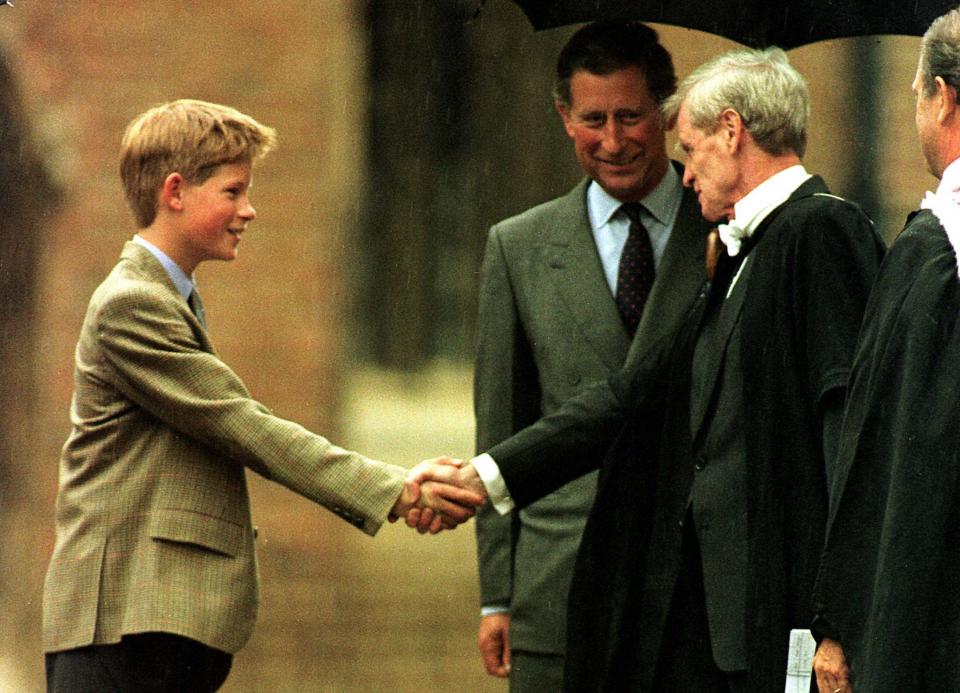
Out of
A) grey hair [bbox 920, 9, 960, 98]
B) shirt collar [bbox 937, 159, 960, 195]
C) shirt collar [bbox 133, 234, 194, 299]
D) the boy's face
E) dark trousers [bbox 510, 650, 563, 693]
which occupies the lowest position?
dark trousers [bbox 510, 650, 563, 693]

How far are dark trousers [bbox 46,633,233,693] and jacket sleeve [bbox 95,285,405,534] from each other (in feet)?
1.57

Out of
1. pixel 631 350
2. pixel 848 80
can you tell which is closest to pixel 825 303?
pixel 631 350

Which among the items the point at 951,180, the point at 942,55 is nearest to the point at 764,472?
the point at 951,180

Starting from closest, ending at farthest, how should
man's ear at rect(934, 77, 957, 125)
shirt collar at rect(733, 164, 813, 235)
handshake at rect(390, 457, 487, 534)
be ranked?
man's ear at rect(934, 77, 957, 125)
shirt collar at rect(733, 164, 813, 235)
handshake at rect(390, 457, 487, 534)

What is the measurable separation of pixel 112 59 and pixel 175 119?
4336mm

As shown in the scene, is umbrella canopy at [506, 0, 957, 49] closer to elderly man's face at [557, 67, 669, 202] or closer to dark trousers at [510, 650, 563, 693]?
elderly man's face at [557, 67, 669, 202]

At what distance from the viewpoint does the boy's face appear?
5531mm

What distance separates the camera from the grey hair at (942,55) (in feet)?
15.0

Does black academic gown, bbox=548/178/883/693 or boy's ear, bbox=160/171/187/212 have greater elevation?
boy's ear, bbox=160/171/187/212

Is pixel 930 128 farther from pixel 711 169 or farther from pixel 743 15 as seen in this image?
pixel 743 15

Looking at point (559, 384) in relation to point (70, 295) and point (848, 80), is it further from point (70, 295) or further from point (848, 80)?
point (848, 80)

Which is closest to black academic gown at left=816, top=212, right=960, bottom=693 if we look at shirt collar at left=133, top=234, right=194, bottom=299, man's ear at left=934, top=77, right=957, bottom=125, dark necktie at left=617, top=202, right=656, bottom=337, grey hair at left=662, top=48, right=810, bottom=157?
man's ear at left=934, top=77, right=957, bottom=125

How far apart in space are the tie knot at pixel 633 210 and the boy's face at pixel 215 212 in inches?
43.1

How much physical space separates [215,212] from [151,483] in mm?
672
